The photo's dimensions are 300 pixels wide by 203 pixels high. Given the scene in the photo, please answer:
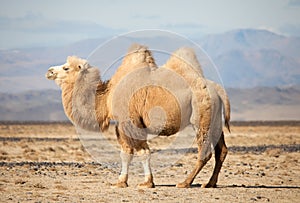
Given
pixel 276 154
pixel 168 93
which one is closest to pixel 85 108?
pixel 168 93

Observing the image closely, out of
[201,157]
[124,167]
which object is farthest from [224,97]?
[124,167]

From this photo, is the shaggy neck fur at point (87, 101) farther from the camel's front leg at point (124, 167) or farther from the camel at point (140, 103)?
the camel's front leg at point (124, 167)

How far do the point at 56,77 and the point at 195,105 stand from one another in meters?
2.92

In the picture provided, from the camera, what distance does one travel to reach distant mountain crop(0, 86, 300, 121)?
165625mm

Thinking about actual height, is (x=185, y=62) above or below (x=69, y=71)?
above

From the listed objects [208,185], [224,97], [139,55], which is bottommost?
[208,185]

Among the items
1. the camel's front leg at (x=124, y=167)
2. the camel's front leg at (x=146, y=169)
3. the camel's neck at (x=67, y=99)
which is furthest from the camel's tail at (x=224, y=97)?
the camel's neck at (x=67, y=99)

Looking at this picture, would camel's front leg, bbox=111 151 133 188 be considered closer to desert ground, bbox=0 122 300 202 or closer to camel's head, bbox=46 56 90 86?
desert ground, bbox=0 122 300 202

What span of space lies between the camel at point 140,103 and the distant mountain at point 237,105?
149 metres

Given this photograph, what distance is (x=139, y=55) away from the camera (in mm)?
14586

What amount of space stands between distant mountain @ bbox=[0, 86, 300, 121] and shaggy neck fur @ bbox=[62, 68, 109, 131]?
14883 centimetres

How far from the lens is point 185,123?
14.3m

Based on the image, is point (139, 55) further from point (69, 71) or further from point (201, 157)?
point (201, 157)

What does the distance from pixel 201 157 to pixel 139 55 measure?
2366mm
